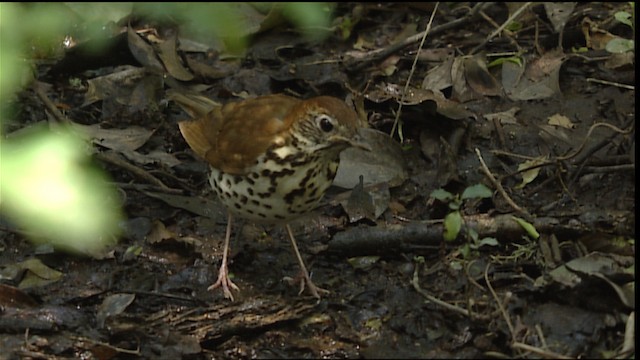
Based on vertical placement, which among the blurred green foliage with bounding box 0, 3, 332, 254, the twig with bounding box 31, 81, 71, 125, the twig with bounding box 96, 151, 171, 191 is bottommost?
the twig with bounding box 96, 151, 171, 191

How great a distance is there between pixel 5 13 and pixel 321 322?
1864mm

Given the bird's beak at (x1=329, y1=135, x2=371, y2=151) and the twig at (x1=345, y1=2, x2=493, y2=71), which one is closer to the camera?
the bird's beak at (x1=329, y1=135, x2=371, y2=151)

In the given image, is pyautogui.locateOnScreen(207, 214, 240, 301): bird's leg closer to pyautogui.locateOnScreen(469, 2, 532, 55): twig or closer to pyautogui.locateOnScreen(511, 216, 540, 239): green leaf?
pyautogui.locateOnScreen(511, 216, 540, 239): green leaf

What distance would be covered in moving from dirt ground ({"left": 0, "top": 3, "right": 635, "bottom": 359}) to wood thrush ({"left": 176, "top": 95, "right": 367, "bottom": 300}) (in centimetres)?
36

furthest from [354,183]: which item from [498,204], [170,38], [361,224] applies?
[170,38]

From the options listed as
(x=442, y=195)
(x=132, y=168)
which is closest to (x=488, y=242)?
(x=442, y=195)

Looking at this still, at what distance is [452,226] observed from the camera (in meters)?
4.67

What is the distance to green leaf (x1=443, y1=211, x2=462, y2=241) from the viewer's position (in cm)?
466

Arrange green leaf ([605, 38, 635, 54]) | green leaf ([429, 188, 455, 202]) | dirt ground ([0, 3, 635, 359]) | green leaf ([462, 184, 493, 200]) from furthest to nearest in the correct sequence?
green leaf ([605, 38, 635, 54]) → green leaf ([429, 188, 455, 202]) → green leaf ([462, 184, 493, 200]) → dirt ground ([0, 3, 635, 359])

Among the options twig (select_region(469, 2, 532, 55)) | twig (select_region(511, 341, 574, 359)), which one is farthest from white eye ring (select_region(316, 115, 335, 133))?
twig (select_region(469, 2, 532, 55))

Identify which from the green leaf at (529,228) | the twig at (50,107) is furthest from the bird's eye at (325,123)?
the twig at (50,107)

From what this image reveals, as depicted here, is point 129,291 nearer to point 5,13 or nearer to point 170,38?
point 5,13

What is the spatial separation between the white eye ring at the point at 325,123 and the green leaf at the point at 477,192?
84cm

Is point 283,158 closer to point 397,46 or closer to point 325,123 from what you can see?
point 325,123
